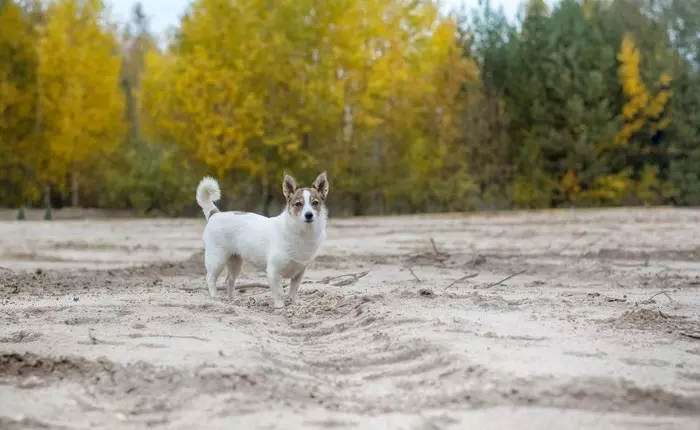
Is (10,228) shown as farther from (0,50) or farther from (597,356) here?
(597,356)

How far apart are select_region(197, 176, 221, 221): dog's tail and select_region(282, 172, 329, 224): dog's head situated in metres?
0.93

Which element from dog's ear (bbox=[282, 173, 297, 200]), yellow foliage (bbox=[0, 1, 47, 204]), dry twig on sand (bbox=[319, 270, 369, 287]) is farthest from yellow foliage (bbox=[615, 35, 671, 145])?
dog's ear (bbox=[282, 173, 297, 200])

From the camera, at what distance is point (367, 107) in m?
26.0

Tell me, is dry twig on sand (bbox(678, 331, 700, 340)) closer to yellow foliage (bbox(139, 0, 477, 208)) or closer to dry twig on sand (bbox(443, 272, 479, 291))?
dry twig on sand (bbox(443, 272, 479, 291))

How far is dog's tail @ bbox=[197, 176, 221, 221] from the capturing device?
8938 mm

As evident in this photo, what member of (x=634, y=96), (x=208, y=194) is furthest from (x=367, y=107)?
(x=208, y=194)

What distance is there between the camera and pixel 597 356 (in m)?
5.05

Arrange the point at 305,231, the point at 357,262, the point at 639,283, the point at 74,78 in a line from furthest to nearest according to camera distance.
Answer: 1. the point at 74,78
2. the point at 357,262
3. the point at 639,283
4. the point at 305,231

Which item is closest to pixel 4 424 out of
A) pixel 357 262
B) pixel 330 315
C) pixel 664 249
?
pixel 330 315

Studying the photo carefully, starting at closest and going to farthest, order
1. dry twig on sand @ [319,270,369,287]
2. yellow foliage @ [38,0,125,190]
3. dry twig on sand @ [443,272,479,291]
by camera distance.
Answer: dry twig on sand @ [443,272,479,291], dry twig on sand @ [319,270,369,287], yellow foliage @ [38,0,125,190]

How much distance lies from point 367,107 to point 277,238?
1815 cm

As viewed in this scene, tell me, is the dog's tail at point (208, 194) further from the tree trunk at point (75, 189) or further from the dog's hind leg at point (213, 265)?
the tree trunk at point (75, 189)

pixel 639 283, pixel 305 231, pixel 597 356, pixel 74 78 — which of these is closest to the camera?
pixel 597 356

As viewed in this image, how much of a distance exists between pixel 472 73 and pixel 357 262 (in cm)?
1717
